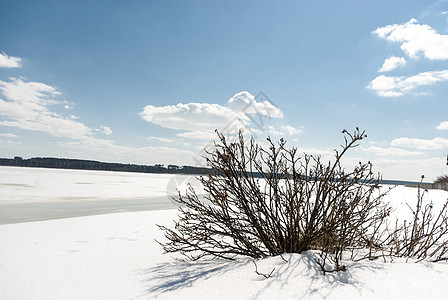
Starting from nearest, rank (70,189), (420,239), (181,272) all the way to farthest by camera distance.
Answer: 1. (181,272)
2. (420,239)
3. (70,189)

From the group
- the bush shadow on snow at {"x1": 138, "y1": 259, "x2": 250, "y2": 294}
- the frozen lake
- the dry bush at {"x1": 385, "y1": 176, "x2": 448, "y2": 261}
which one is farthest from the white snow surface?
the dry bush at {"x1": 385, "y1": 176, "x2": 448, "y2": 261}

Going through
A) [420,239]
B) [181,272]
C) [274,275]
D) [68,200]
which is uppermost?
[420,239]

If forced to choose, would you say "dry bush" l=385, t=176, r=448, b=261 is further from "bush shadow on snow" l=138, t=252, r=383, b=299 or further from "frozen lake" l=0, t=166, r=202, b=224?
"frozen lake" l=0, t=166, r=202, b=224

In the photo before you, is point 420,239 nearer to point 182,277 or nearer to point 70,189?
point 182,277

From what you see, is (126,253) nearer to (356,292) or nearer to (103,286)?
(103,286)

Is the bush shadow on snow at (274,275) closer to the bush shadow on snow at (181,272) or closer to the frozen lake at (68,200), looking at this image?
the bush shadow on snow at (181,272)

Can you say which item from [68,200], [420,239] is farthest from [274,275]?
[68,200]

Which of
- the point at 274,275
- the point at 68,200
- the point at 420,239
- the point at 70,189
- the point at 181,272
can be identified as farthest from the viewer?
the point at 70,189

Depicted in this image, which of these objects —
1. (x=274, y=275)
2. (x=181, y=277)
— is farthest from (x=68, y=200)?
(x=274, y=275)

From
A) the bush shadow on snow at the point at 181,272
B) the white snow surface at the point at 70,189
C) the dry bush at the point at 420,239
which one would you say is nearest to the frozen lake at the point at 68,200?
the white snow surface at the point at 70,189

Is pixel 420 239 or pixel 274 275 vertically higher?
pixel 420 239

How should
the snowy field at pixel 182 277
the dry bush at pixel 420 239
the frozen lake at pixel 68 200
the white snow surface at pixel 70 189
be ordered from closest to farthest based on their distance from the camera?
the snowy field at pixel 182 277 → the dry bush at pixel 420 239 → the frozen lake at pixel 68 200 → the white snow surface at pixel 70 189

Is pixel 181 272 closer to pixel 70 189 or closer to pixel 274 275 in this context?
pixel 274 275

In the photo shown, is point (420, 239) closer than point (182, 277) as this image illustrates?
No
